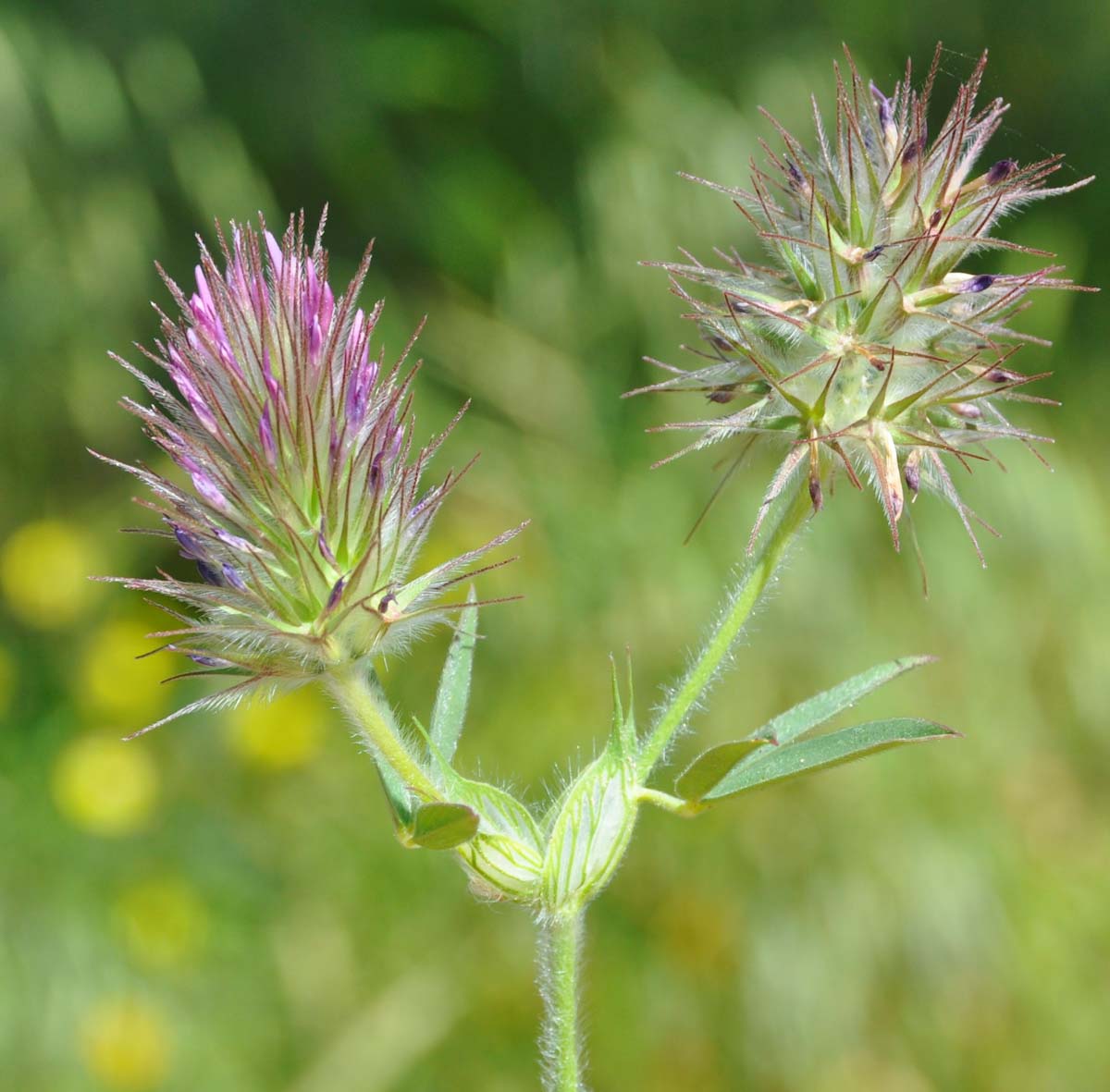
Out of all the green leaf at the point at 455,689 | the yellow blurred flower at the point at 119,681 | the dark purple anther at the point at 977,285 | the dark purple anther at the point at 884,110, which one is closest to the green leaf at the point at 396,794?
the green leaf at the point at 455,689

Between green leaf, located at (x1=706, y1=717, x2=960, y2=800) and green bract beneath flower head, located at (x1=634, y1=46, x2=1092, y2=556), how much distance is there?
269mm

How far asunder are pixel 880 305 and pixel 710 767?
633mm

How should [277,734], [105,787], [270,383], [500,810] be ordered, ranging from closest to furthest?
1. [270,383]
2. [500,810]
3. [105,787]
4. [277,734]

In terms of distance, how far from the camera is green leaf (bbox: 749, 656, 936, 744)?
167cm

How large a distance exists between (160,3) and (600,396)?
248 centimetres

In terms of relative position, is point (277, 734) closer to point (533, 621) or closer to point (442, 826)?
point (533, 621)

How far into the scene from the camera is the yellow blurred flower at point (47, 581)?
16.1 ft

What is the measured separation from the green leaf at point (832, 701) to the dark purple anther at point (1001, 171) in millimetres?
626

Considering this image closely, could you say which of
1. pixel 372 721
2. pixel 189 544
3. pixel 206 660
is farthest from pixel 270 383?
pixel 372 721

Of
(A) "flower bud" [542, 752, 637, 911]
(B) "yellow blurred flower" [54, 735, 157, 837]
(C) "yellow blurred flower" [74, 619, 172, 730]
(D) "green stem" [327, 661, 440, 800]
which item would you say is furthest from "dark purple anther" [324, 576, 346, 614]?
(C) "yellow blurred flower" [74, 619, 172, 730]

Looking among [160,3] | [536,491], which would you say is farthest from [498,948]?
[160,3]

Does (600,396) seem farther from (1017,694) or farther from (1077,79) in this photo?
(1077,79)

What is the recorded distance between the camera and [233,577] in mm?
1545

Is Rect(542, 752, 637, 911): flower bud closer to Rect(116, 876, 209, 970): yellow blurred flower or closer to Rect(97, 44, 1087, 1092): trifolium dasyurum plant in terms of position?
Rect(97, 44, 1087, 1092): trifolium dasyurum plant
